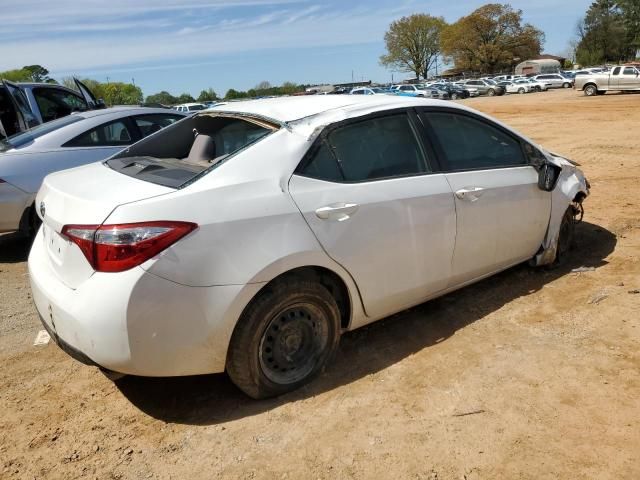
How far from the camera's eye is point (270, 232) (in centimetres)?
271

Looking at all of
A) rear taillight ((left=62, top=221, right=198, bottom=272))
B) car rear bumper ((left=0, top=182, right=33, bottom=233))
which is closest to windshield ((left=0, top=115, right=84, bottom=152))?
car rear bumper ((left=0, top=182, right=33, bottom=233))

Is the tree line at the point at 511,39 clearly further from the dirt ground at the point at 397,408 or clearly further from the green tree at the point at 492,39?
the dirt ground at the point at 397,408

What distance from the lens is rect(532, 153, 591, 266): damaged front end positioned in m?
4.41

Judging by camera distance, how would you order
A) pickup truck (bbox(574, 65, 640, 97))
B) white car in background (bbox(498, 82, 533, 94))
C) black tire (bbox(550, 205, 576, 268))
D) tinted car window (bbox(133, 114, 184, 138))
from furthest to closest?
white car in background (bbox(498, 82, 533, 94))
pickup truck (bbox(574, 65, 640, 97))
tinted car window (bbox(133, 114, 184, 138))
black tire (bbox(550, 205, 576, 268))

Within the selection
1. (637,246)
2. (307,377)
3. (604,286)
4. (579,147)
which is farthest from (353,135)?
(579,147)

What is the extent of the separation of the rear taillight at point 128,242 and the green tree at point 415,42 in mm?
105458

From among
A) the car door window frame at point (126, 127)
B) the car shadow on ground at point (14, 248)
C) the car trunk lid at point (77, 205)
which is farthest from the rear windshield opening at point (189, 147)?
the car shadow on ground at point (14, 248)

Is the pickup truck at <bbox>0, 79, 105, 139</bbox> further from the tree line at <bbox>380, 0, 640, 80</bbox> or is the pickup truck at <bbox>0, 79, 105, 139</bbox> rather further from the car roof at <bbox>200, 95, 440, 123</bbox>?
the tree line at <bbox>380, 0, 640, 80</bbox>

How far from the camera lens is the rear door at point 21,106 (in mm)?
7359

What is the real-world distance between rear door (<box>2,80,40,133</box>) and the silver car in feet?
4.29

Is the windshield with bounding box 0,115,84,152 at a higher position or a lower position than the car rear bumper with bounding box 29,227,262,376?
higher

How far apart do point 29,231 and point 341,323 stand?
413 cm

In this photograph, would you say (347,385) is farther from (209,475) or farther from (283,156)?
(283,156)

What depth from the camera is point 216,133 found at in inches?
150
